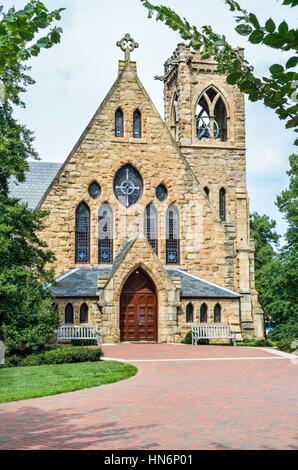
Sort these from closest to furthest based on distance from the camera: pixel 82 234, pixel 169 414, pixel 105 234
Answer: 1. pixel 169 414
2. pixel 82 234
3. pixel 105 234

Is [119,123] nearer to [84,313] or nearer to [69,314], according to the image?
[84,313]

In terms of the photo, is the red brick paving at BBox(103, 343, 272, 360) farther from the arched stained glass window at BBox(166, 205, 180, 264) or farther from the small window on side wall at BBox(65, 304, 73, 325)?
the arched stained glass window at BBox(166, 205, 180, 264)

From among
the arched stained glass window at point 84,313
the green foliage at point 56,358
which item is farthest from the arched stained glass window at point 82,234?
the green foliage at point 56,358

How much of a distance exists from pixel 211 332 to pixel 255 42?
81.3 ft

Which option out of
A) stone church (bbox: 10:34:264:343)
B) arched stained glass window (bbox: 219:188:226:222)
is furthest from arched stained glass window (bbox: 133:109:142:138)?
arched stained glass window (bbox: 219:188:226:222)

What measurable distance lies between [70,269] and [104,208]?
11.9ft

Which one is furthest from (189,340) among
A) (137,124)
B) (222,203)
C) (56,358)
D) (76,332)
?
(222,203)

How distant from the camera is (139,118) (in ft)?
107

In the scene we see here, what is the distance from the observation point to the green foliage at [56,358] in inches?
733

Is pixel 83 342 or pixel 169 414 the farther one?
pixel 83 342

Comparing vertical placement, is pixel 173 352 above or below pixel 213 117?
below

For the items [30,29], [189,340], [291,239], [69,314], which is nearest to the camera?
[30,29]

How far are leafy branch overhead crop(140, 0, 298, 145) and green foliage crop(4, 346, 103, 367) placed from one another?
14871 mm

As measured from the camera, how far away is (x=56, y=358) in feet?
61.6
